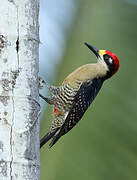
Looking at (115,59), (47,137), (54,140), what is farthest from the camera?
(115,59)

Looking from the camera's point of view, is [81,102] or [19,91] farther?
[81,102]

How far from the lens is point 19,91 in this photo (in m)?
2.32

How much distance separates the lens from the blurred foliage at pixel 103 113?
146 inches

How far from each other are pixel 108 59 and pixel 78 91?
1.52 ft

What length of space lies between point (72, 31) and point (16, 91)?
191 centimetres

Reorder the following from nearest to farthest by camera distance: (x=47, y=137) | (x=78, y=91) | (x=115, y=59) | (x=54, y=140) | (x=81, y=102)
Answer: (x=54, y=140), (x=47, y=137), (x=115, y=59), (x=81, y=102), (x=78, y=91)

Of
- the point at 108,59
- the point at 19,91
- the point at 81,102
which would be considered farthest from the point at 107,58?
the point at 19,91

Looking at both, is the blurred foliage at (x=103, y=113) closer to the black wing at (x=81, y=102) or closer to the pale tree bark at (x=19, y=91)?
the black wing at (x=81, y=102)

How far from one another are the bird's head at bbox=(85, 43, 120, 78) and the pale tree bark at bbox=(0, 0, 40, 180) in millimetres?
1501

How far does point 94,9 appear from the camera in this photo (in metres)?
4.12

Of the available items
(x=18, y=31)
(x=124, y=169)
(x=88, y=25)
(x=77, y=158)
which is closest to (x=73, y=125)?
(x=77, y=158)

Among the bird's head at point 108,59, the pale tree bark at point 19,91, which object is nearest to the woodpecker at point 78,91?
the bird's head at point 108,59

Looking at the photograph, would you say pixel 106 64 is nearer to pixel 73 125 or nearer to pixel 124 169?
pixel 73 125

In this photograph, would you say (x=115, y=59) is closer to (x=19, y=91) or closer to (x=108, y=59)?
(x=108, y=59)
